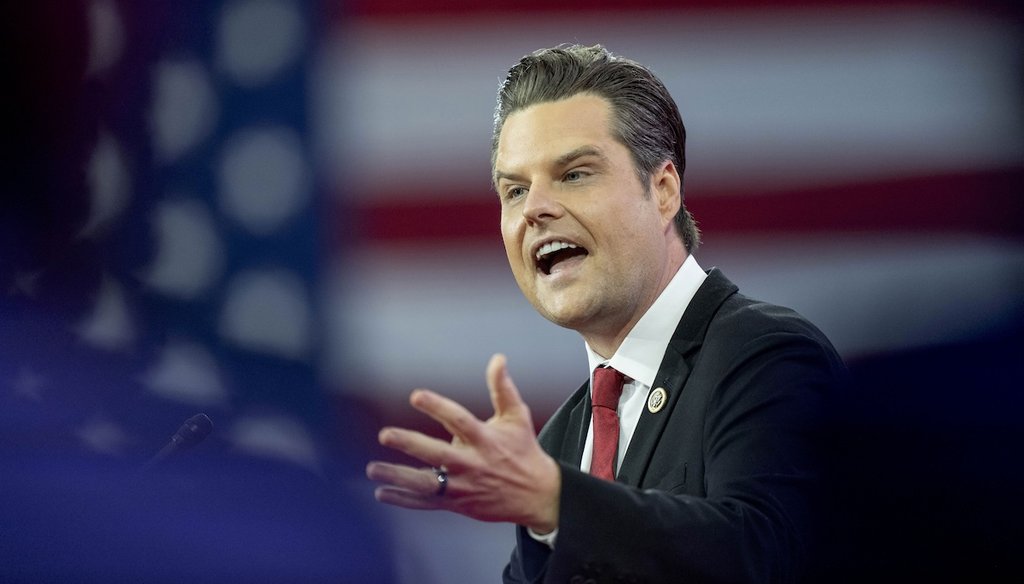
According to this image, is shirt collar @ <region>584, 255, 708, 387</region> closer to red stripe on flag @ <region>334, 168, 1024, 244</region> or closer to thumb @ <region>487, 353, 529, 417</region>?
thumb @ <region>487, 353, 529, 417</region>

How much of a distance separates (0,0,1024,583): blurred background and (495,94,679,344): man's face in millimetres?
797

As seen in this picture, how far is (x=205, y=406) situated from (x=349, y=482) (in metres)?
0.44

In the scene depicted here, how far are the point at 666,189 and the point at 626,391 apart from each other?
389 mm

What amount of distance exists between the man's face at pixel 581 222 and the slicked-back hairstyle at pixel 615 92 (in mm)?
19

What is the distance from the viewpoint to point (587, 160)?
1.68 meters

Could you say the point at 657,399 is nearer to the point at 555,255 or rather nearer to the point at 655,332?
the point at 655,332

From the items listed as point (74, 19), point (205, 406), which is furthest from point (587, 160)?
point (74, 19)

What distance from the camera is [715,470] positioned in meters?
1.25

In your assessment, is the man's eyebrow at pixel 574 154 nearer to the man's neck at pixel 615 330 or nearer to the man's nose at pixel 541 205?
the man's nose at pixel 541 205

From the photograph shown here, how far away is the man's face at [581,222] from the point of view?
165cm

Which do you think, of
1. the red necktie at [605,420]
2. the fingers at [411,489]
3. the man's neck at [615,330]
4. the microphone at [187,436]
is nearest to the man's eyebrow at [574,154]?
the man's neck at [615,330]

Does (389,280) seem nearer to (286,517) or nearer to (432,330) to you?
(432,330)

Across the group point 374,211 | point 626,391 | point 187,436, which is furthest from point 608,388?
point 374,211

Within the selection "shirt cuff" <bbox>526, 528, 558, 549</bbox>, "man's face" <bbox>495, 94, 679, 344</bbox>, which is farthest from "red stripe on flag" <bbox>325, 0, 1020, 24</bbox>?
"shirt cuff" <bbox>526, 528, 558, 549</bbox>
